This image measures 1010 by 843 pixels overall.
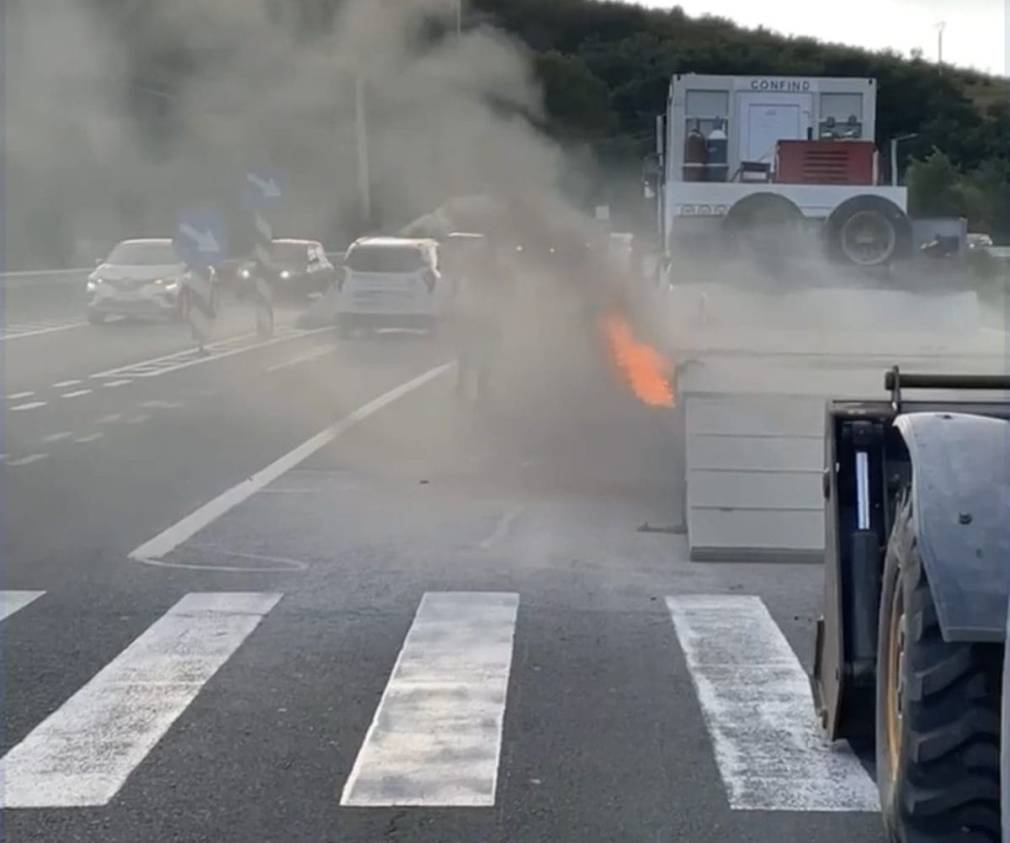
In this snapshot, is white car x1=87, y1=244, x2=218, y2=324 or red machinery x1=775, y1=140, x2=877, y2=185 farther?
white car x1=87, y1=244, x2=218, y2=324

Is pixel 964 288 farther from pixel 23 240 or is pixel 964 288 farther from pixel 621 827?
pixel 23 240

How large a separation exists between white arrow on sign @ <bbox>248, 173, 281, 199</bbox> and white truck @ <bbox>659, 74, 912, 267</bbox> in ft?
12.5

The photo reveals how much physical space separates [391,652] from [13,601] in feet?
7.77

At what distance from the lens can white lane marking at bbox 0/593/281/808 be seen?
6.05m

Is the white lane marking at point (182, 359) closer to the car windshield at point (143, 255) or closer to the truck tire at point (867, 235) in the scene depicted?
the car windshield at point (143, 255)

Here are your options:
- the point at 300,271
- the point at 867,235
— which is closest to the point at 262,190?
the point at 867,235

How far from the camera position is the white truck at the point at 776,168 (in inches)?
584

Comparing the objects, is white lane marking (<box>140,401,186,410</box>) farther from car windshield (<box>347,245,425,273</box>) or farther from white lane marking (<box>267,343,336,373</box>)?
car windshield (<box>347,245,425,273</box>)

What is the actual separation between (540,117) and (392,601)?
9.77 m

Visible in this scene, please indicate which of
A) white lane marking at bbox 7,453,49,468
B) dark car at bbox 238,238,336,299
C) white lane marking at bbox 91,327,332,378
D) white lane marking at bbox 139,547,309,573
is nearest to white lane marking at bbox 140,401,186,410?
white lane marking at bbox 91,327,332,378

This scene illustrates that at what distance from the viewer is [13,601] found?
30.2 ft

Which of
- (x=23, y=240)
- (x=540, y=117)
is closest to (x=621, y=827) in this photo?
(x=540, y=117)

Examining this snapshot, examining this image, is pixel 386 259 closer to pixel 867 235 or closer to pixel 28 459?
pixel 28 459

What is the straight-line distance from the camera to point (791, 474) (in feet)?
34.6
